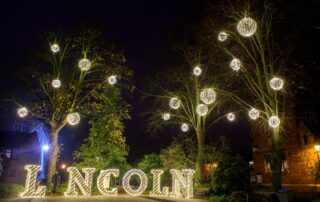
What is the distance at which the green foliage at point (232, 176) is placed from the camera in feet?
57.3

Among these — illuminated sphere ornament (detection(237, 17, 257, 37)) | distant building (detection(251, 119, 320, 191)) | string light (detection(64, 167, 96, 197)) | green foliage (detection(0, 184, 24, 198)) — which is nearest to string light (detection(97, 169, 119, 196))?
string light (detection(64, 167, 96, 197))

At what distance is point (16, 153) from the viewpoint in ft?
186

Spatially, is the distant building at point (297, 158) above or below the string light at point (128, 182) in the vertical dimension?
above

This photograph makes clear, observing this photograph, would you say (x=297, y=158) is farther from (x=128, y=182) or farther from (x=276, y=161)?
(x=128, y=182)

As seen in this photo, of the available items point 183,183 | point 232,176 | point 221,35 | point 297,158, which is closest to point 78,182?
point 183,183

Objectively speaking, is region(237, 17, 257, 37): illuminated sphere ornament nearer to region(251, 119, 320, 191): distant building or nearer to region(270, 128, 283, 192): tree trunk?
region(270, 128, 283, 192): tree trunk

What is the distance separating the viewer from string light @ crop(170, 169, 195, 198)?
64.8ft

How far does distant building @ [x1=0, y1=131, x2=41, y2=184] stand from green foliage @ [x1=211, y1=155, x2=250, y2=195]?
43.7 meters

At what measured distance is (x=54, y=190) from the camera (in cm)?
2086

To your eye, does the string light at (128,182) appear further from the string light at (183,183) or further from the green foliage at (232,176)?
the green foliage at (232,176)

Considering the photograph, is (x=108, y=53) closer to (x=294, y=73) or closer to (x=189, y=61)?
(x=189, y=61)

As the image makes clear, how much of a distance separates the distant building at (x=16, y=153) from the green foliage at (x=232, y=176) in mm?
43685

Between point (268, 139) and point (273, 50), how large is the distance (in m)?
13.6

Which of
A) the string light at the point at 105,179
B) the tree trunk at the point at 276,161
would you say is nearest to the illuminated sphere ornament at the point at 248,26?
the tree trunk at the point at 276,161
